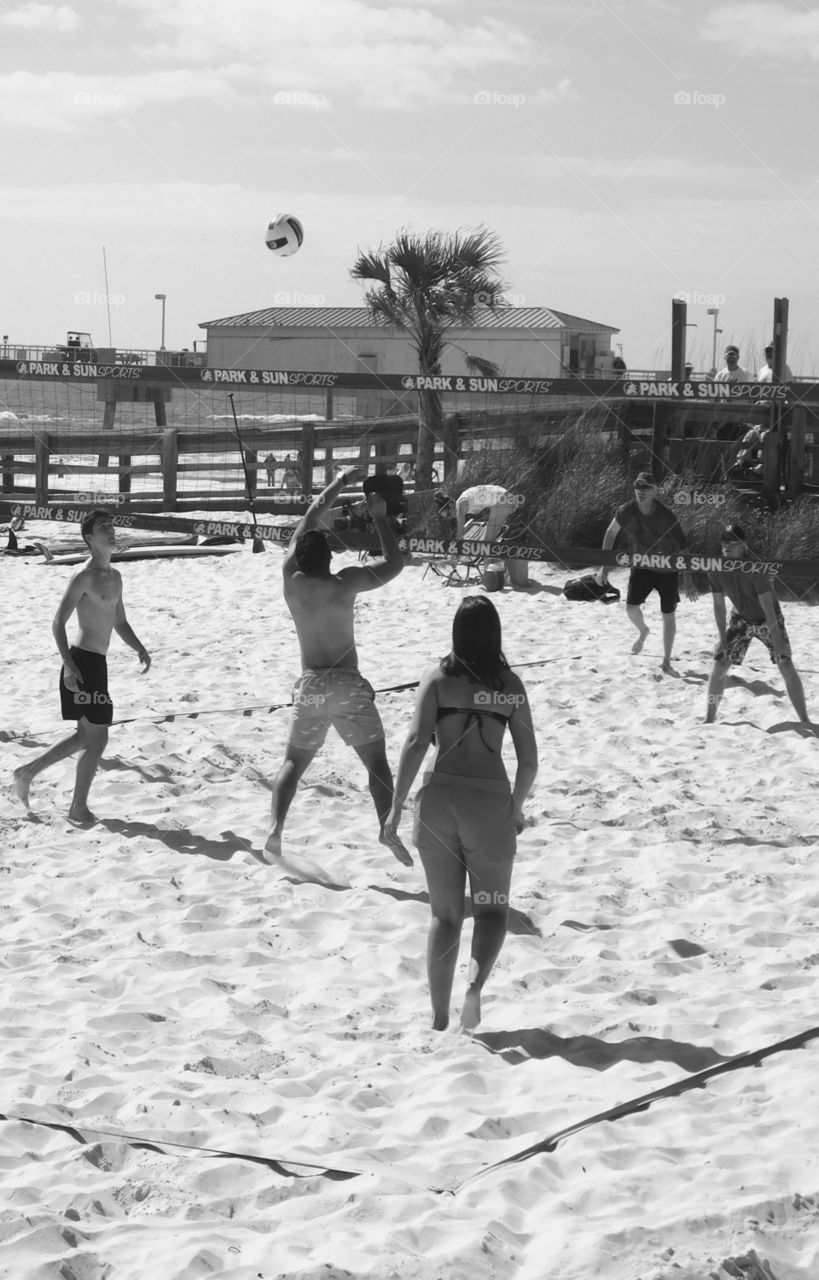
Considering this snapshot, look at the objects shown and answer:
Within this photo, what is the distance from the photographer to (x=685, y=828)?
6.04 metres

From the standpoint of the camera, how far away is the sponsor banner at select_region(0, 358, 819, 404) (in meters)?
9.02

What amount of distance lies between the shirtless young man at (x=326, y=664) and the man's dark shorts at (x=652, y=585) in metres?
4.09

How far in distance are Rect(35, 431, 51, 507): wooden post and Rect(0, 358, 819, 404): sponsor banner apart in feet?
12.4

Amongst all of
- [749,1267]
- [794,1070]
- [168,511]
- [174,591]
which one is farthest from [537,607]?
[749,1267]

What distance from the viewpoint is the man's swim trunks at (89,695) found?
6.05 meters

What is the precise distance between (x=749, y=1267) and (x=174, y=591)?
9650mm

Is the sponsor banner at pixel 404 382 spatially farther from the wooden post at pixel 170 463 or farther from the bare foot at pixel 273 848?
the bare foot at pixel 273 848

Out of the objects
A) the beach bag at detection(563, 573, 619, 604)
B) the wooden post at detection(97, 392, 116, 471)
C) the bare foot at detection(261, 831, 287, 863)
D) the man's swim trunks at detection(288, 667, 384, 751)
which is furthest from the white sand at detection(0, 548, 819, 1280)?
the wooden post at detection(97, 392, 116, 471)

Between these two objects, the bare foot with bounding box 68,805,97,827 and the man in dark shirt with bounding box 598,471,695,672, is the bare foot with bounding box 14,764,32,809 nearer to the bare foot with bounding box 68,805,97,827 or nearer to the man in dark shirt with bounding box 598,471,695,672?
the bare foot with bounding box 68,805,97,827

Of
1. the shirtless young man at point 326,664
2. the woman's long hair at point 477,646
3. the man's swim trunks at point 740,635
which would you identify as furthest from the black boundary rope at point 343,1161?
the man's swim trunks at point 740,635

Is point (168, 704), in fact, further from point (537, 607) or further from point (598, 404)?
point (598, 404)

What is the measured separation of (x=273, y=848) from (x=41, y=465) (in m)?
10.4

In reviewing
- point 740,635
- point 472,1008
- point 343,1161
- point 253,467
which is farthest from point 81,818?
point 253,467

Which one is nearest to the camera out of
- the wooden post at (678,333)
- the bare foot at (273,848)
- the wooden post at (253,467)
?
the bare foot at (273,848)
